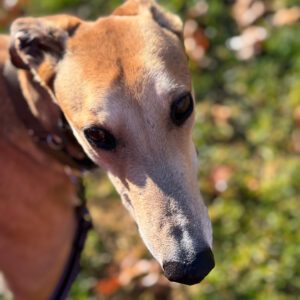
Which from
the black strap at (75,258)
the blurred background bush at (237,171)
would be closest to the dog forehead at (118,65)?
the black strap at (75,258)

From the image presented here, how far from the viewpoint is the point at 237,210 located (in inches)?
135

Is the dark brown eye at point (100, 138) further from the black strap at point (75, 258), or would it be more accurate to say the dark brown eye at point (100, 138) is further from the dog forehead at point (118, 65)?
the black strap at point (75, 258)

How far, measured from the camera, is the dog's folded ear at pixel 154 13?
235 cm

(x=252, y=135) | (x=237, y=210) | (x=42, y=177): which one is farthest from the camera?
(x=252, y=135)

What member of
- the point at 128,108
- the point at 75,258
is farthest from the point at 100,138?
the point at 75,258

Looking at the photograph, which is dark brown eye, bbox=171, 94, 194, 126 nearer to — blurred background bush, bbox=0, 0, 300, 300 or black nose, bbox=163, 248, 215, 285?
black nose, bbox=163, 248, 215, 285

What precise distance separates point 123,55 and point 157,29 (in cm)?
22

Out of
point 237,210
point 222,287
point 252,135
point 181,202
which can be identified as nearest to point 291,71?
point 252,135

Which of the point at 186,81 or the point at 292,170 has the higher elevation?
the point at 186,81

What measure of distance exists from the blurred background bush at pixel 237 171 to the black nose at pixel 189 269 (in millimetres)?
1225

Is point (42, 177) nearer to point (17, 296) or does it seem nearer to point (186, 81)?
point (17, 296)

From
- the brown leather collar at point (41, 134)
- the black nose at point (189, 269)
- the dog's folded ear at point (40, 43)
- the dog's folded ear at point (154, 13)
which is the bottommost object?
the black nose at point (189, 269)

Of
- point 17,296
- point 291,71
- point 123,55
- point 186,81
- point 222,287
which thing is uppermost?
point 123,55

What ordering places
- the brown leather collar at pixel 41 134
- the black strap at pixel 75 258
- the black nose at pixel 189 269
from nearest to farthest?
1. the black nose at pixel 189 269
2. the brown leather collar at pixel 41 134
3. the black strap at pixel 75 258
